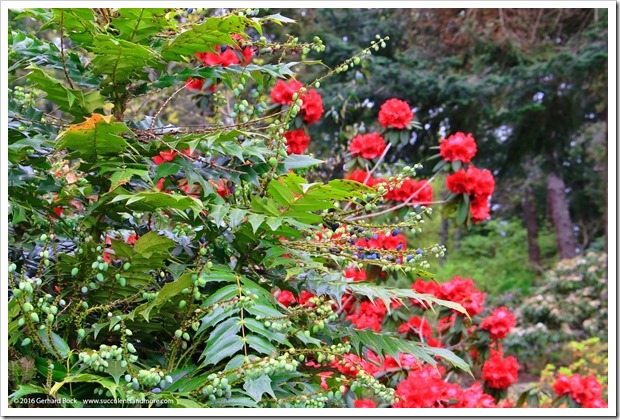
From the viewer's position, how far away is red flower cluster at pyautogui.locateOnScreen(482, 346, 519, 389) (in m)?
3.05

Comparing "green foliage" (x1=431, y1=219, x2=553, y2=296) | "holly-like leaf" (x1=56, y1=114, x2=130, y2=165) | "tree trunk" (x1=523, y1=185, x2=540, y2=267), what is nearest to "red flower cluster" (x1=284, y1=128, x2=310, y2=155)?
"holly-like leaf" (x1=56, y1=114, x2=130, y2=165)

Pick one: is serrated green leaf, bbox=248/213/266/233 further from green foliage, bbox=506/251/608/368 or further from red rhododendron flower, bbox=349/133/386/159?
green foliage, bbox=506/251/608/368

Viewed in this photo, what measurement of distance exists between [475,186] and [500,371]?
2.76 ft

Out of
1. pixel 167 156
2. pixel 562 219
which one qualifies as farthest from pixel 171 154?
pixel 562 219

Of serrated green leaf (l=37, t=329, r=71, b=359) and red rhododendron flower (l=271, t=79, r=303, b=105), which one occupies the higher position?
red rhododendron flower (l=271, t=79, r=303, b=105)

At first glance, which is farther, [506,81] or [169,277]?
[506,81]

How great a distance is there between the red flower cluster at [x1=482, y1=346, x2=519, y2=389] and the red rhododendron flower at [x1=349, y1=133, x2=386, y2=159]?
1.14 m

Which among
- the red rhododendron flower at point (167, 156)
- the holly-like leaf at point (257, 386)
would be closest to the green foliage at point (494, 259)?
the red rhododendron flower at point (167, 156)

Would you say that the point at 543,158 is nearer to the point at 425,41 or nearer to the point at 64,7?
the point at 425,41

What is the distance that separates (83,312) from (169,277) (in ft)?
0.75

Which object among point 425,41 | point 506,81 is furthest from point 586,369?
point 425,41

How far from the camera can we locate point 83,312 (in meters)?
1.29

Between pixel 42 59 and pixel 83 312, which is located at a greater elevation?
pixel 42 59

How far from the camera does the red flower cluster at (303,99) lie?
3.27m
